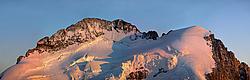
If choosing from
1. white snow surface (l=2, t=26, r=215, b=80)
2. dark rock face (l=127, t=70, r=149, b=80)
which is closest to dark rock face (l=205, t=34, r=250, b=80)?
white snow surface (l=2, t=26, r=215, b=80)

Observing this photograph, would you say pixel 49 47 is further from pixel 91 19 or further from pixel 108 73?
pixel 108 73

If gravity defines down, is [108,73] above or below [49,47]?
below

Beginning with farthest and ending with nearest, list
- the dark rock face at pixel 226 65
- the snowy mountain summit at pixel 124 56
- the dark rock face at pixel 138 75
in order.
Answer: the dark rock face at pixel 138 75 → the dark rock face at pixel 226 65 → the snowy mountain summit at pixel 124 56

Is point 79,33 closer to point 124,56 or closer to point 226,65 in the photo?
point 124,56

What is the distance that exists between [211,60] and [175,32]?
44.1ft

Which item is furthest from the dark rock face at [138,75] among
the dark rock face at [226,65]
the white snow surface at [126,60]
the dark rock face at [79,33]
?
the dark rock face at [79,33]

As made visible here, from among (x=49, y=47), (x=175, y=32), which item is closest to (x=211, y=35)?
(x=175, y=32)

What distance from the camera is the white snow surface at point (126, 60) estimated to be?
10138 centimetres

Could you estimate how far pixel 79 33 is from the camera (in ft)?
397

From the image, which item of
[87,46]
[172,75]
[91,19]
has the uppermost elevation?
[91,19]

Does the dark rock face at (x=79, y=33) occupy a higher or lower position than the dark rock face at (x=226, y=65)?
higher

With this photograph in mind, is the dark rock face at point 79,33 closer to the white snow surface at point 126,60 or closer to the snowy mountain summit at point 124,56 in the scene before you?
the snowy mountain summit at point 124,56

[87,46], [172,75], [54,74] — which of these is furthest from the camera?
[87,46]

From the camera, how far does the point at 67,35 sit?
120438mm
